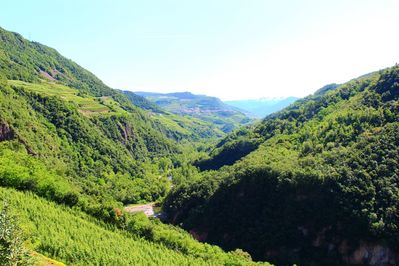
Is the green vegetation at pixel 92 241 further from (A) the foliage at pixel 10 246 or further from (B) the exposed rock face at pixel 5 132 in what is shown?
(B) the exposed rock face at pixel 5 132

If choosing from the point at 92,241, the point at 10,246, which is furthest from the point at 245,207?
the point at 10,246

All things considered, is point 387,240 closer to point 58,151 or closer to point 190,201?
point 190,201

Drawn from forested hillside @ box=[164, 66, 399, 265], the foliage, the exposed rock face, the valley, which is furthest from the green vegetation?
the exposed rock face

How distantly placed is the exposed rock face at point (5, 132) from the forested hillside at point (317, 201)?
234 feet

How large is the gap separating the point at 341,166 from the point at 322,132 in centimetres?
4744

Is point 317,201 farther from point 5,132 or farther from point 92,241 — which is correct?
point 5,132

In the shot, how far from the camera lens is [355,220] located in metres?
115

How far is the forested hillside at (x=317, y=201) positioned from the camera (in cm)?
11450

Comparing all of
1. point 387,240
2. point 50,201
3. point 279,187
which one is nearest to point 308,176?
point 279,187

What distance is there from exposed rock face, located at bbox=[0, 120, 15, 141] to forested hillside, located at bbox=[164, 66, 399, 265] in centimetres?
7124

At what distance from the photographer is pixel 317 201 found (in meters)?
126

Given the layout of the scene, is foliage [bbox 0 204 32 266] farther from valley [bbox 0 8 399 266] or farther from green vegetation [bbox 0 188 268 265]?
green vegetation [bbox 0 188 268 265]

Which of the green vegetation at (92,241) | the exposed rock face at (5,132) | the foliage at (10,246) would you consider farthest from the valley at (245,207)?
the exposed rock face at (5,132)

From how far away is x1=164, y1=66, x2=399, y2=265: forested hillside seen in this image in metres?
114
